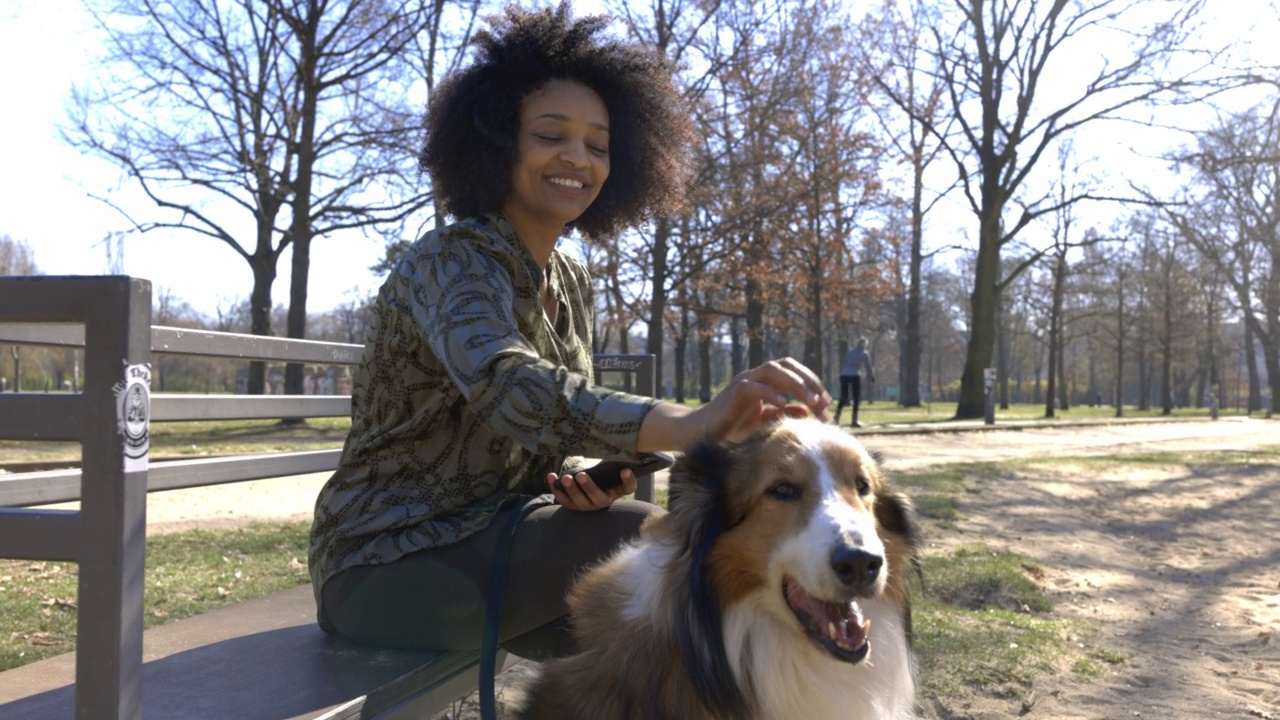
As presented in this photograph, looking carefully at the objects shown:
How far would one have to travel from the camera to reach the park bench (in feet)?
5.63

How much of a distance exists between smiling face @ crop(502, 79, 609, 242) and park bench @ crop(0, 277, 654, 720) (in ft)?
3.70

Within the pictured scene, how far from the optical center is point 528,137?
3074mm

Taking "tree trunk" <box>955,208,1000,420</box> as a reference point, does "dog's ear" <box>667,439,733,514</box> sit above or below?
below

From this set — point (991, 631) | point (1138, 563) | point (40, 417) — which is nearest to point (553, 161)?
point (40, 417)

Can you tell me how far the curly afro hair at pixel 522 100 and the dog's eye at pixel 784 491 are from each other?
1269 millimetres

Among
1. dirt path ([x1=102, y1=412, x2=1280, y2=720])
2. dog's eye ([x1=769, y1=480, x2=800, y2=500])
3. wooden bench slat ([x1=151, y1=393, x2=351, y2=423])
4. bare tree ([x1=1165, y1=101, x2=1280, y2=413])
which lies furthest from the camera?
bare tree ([x1=1165, y1=101, x2=1280, y2=413])

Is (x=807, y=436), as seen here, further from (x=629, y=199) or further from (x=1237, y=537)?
(x=1237, y=537)

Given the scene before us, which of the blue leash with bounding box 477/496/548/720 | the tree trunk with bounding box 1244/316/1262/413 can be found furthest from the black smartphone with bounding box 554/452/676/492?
the tree trunk with bounding box 1244/316/1262/413

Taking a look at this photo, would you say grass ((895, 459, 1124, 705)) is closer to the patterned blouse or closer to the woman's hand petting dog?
the woman's hand petting dog

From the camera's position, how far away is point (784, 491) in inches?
94.8

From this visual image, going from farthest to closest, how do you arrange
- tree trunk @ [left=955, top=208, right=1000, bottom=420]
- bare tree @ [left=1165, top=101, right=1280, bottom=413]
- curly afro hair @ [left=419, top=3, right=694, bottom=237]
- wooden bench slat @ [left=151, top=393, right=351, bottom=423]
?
tree trunk @ [left=955, top=208, right=1000, bottom=420] → bare tree @ [left=1165, top=101, right=1280, bottom=413] → wooden bench slat @ [left=151, top=393, right=351, bottom=423] → curly afro hair @ [left=419, top=3, right=694, bottom=237]

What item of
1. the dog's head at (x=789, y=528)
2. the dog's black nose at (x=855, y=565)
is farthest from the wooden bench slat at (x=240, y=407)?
the dog's black nose at (x=855, y=565)

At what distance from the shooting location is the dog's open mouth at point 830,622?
2.32m

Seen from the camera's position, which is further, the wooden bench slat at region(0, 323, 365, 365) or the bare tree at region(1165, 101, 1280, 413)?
the bare tree at region(1165, 101, 1280, 413)
